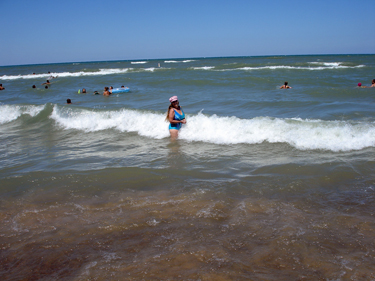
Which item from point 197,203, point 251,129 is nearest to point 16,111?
point 251,129

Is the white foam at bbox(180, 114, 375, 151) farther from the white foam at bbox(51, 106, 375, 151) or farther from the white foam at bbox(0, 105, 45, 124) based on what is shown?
the white foam at bbox(0, 105, 45, 124)

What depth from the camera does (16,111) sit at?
13398mm

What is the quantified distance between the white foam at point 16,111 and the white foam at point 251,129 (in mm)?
2936

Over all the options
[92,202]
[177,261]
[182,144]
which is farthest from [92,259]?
[182,144]

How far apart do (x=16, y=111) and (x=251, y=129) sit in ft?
37.2

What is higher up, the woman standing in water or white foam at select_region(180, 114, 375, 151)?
the woman standing in water

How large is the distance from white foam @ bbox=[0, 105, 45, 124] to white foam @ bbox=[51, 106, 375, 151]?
9.63 ft

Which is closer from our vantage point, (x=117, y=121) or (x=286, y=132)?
(x=286, y=132)

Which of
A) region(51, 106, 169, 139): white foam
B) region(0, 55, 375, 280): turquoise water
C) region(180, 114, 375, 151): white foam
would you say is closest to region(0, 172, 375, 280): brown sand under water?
region(0, 55, 375, 280): turquoise water

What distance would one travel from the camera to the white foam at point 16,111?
1279cm

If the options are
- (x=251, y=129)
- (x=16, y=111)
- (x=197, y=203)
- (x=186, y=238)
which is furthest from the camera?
(x=16, y=111)

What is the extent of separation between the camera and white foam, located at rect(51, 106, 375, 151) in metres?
6.60

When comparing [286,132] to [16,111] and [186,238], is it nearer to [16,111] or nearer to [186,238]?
[186,238]

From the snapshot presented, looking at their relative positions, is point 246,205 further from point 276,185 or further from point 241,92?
point 241,92
